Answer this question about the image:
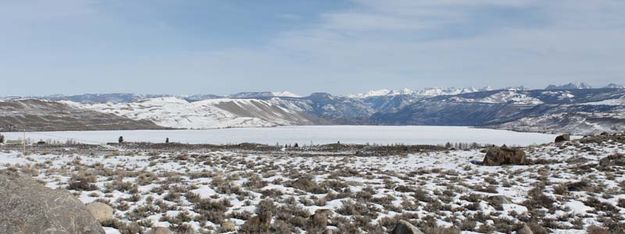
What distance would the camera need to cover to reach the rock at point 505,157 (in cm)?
3134

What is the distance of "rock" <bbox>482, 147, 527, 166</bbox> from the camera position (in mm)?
31339

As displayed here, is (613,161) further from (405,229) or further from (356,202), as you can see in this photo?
(405,229)

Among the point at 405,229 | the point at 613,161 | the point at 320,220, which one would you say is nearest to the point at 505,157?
the point at 613,161

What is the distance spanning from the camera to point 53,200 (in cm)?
797

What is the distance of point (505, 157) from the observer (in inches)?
1240

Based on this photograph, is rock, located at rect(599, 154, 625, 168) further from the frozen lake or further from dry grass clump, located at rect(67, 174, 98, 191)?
the frozen lake

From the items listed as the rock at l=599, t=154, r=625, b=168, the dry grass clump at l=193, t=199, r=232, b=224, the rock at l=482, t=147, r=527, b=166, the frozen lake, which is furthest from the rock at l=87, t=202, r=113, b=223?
the frozen lake

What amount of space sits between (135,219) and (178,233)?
189 cm

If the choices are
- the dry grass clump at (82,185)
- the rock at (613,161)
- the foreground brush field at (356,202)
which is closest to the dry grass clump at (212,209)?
the foreground brush field at (356,202)

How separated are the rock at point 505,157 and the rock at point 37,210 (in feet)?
93.4

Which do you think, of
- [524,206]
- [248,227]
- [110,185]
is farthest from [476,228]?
[110,185]

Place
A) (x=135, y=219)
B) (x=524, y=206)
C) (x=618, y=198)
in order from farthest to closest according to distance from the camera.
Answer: (x=618, y=198) < (x=524, y=206) < (x=135, y=219)

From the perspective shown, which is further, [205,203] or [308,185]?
[308,185]

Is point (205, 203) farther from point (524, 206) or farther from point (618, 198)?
point (618, 198)
